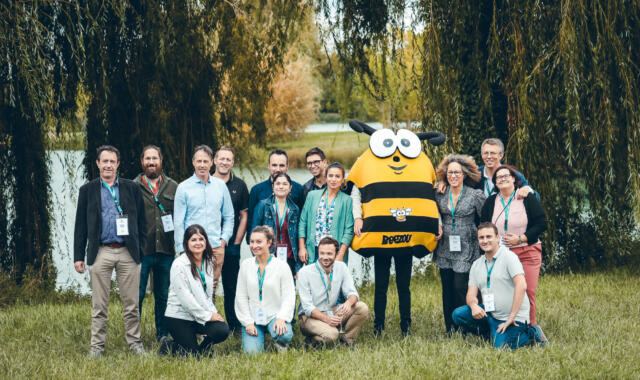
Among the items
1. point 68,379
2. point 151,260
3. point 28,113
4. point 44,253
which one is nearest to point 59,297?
point 44,253

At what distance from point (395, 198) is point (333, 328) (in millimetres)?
1113

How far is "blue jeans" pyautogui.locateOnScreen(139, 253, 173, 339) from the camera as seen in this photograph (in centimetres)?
Answer: 561

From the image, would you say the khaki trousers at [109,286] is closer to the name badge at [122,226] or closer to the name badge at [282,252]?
the name badge at [122,226]

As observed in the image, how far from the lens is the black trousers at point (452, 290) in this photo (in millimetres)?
5379

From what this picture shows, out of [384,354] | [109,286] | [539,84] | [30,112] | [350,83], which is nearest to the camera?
[384,354]

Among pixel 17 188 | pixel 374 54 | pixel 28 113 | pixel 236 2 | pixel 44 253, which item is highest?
pixel 236 2

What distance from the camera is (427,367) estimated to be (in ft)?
14.8

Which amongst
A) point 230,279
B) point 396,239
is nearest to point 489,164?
point 396,239

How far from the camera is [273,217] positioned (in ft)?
18.5

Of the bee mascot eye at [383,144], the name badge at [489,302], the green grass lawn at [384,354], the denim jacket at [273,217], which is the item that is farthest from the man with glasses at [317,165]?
the name badge at [489,302]

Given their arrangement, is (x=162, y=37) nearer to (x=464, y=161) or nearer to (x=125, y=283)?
(x=125, y=283)

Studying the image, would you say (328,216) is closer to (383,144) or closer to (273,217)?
(273,217)

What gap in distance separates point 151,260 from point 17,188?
3.36 meters

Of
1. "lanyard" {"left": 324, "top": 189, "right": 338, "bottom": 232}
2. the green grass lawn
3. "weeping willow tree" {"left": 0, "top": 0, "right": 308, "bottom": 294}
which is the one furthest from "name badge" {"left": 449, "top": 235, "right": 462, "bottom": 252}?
"weeping willow tree" {"left": 0, "top": 0, "right": 308, "bottom": 294}
